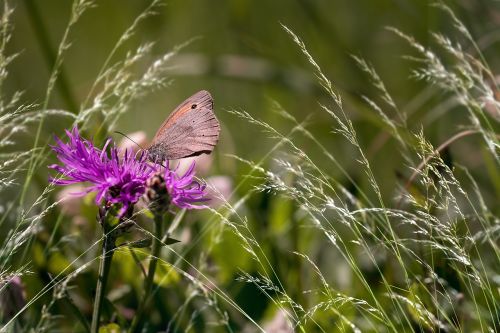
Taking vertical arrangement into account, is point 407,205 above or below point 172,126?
below

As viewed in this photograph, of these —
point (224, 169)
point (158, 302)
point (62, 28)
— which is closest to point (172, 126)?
point (158, 302)

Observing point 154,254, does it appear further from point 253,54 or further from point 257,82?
point 253,54

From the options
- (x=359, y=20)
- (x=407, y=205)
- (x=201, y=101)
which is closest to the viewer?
(x=201, y=101)

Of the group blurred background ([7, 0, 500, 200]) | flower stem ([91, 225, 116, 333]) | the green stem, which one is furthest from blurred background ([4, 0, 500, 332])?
flower stem ([91, 225, 116, 333])

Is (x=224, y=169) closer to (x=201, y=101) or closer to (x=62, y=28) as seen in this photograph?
(x=201, y=101)

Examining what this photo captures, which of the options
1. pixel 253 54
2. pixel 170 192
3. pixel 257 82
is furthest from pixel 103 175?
pixel 253 54
